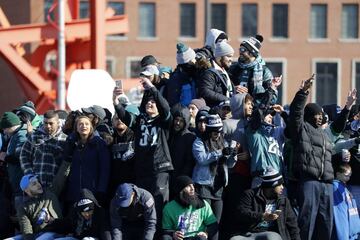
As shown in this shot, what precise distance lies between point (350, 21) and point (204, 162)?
6142 centimetres

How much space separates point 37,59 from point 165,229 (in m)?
21.8

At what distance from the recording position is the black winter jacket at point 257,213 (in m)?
12.0

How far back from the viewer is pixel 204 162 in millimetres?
12047

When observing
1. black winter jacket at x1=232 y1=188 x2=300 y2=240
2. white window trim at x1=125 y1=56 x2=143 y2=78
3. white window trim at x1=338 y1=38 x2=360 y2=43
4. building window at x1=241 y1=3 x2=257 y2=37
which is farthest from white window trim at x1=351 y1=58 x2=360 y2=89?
black winter jacket at x1=232 y1=188 x2=300 y2=240

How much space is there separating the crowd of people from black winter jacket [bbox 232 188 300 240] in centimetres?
1

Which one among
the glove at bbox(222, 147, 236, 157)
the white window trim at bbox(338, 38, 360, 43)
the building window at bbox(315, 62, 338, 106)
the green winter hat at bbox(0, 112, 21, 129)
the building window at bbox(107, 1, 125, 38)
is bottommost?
the building window at bbox(315, 62, 338, 106)

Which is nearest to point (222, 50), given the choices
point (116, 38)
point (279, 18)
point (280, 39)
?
point (116, 38)

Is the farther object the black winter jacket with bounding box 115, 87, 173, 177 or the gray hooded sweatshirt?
the gray hooded sweatshirt

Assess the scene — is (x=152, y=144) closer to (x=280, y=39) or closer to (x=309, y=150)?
(x=309, y=150)

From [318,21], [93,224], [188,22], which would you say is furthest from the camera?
[318,21]

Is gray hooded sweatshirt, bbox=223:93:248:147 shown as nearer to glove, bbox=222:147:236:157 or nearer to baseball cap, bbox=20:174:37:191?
glove, bbox=222:147:236:157

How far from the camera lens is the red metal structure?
30.2 metres

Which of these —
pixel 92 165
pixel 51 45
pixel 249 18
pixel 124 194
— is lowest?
pixel 124 194

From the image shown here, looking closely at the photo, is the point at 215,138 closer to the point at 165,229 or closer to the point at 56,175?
the point at 165,229
